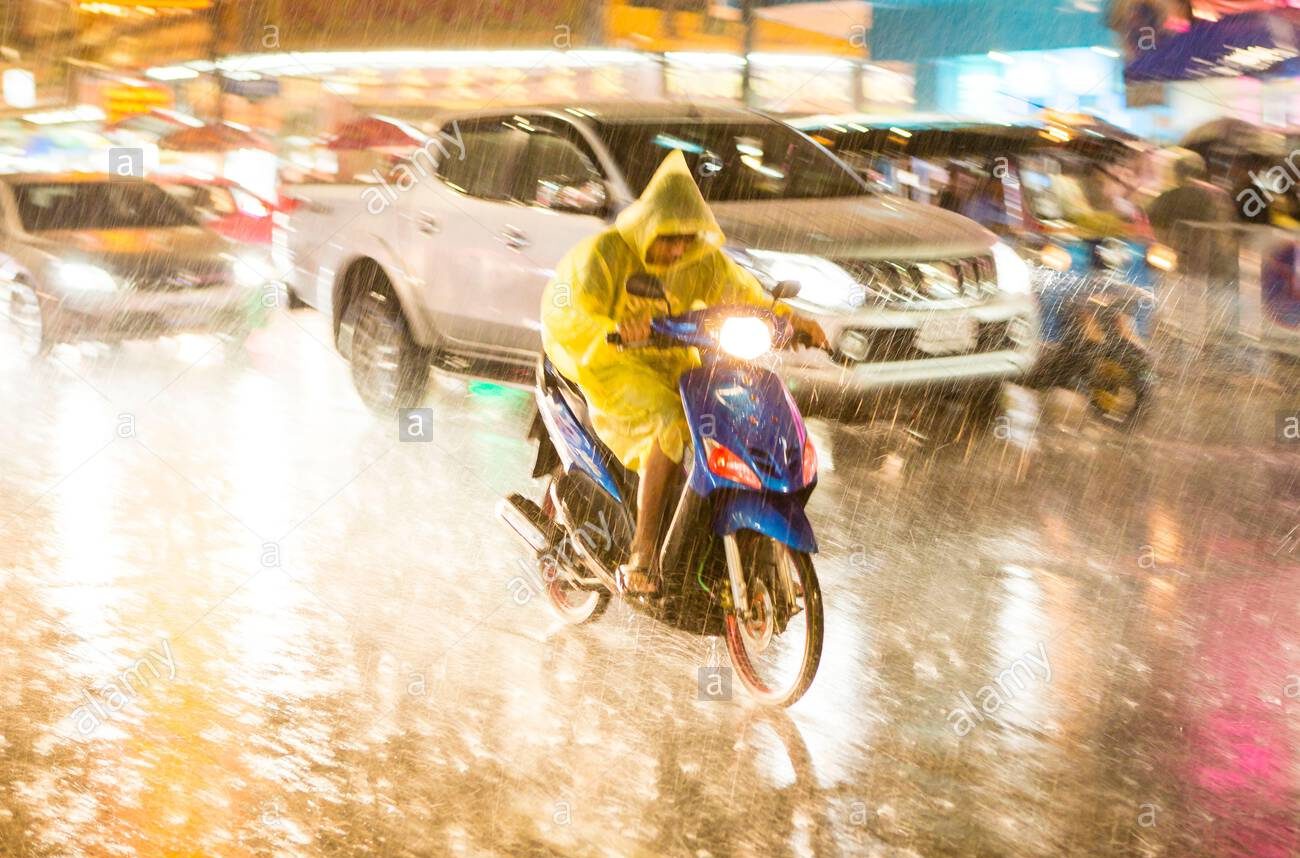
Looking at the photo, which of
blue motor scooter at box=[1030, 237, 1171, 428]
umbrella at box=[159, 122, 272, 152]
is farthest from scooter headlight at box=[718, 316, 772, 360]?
umbrella at box=[159, 122, 272, 152]

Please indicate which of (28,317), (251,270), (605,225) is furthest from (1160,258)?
(28,317)

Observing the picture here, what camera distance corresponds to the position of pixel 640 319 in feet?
14.9

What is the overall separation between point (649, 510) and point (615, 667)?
2.15 ft

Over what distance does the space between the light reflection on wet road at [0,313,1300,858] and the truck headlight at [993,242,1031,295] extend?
86 cm

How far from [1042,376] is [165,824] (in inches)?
266

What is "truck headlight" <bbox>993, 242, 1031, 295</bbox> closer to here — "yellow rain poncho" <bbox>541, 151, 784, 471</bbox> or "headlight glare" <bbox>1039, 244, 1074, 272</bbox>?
"headlight glare" <bbox>1039, 244, 1074, 272</bbox>

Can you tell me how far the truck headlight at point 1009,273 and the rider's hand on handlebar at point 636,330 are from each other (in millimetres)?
3892

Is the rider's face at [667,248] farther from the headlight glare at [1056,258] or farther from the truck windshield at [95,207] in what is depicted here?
the truck windshield at [95,207]

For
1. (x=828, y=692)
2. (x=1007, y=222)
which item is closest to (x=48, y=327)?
(x=1007, y=222)

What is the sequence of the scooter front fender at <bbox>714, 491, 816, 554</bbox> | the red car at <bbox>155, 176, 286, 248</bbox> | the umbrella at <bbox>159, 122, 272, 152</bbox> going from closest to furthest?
the scooter front fender at <bbox>714, 491, 816, 554</bbox>
the red car at <bbox>155, 176, 286, 248</bbox>
the umbrella at <bbox>159, 122, 272, 152</bbox>

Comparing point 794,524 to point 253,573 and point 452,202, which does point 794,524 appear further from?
point 452,202

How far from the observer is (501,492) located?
711cm

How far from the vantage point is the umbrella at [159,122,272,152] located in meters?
27.8

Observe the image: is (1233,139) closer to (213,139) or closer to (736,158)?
(736,158)
